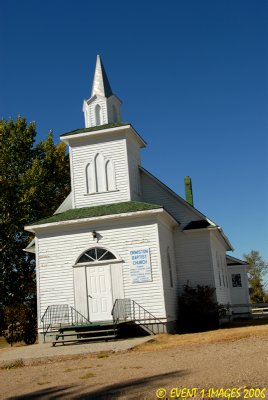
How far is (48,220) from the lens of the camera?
19094 millimetres

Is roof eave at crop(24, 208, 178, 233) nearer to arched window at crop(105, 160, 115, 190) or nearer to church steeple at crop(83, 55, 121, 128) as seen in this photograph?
arched window at crop(105, 160, 115, 190)

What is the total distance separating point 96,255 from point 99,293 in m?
1.44

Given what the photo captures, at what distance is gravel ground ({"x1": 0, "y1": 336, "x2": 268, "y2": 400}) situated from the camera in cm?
722

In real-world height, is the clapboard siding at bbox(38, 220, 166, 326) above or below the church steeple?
below

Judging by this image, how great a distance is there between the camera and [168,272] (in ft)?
64.6

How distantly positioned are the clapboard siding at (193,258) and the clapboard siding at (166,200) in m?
0.76

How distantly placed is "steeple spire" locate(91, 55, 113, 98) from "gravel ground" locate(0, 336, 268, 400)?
14.5m

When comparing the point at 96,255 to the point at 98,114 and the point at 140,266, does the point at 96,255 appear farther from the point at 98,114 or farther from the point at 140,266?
the point at 98,114

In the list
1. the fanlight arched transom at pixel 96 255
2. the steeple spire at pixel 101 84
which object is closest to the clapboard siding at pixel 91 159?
the fanlight arched transom at pixel 96 255

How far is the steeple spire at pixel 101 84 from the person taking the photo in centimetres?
2380

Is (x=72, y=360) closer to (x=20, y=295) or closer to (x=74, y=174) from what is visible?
(x=74, y=174)

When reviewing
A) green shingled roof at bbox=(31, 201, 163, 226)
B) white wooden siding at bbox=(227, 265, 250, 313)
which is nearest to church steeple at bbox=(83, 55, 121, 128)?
green shingled roof at bbox=(31, 201, 163, 226)

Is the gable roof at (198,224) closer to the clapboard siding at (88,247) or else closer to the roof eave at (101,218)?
the roof eave at (101,218)

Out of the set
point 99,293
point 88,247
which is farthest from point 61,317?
point 88,247
